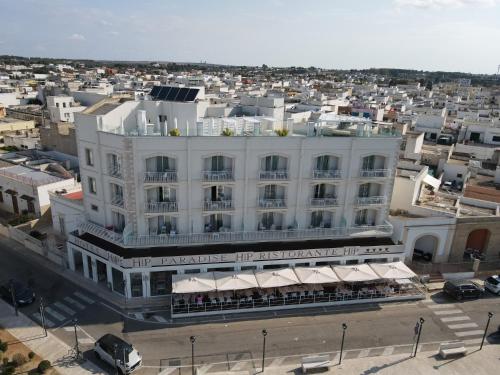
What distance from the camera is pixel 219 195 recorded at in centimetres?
4478

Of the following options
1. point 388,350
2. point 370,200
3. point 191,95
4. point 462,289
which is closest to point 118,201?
point 191,95

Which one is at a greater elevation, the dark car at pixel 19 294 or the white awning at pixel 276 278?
the white awning at pixel 276 278

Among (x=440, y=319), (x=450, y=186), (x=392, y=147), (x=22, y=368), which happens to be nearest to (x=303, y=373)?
(x=440, y=319)

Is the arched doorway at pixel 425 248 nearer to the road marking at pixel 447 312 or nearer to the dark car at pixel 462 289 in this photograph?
the dark car at pixel 462 289

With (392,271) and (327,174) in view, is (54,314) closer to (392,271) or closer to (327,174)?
(327,174)

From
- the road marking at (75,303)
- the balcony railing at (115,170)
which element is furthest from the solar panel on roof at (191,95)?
the road marking at (75,303)

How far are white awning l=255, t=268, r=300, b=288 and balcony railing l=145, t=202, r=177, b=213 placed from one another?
11426mm

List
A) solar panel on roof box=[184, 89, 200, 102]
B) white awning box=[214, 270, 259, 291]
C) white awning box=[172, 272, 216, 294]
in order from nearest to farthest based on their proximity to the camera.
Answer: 1. white awning box=[172, 272, 216, 294]
2. white awning box=[214, 270, 259, 291]
3. solar panel on roof box=[184, 89, 200, 102]

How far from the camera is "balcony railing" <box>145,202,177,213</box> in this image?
140 feet

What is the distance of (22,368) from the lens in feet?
109

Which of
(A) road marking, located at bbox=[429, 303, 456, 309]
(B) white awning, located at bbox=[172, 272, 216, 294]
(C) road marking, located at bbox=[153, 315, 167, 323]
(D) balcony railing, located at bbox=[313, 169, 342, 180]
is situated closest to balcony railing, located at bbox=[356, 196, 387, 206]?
(D) balcony railing, located at bbox=[313, 169, 342, 180]

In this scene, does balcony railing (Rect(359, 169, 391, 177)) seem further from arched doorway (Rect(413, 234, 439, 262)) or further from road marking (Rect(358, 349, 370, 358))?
road marking (Rect(358, 349, 370, 358))

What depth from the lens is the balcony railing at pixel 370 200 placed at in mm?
46844

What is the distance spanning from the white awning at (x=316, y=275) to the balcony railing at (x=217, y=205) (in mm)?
10231
